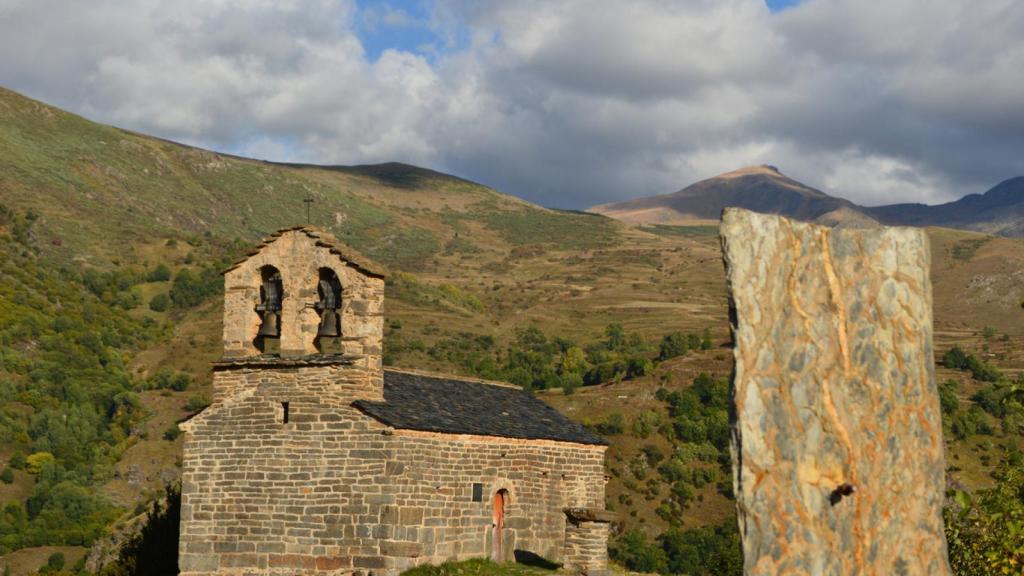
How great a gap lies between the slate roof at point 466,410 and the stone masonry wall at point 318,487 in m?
0.31

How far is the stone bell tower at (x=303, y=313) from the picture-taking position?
22562mm

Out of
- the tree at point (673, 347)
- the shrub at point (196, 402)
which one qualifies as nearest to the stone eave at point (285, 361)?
the shrub at point (196, 402)

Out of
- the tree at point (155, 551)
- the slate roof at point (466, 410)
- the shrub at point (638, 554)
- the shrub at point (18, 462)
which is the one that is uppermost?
the slate roof at point (466, 410)

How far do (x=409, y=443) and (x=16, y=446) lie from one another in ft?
167

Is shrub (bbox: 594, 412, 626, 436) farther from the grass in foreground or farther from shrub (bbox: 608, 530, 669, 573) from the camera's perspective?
the grass in foreground

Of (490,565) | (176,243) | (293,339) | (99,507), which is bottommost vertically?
(99,507)

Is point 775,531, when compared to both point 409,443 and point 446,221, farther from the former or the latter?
point 446,221

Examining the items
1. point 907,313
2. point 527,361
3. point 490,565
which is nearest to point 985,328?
point 527,361

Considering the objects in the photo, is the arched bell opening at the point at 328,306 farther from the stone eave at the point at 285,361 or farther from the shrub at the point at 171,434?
the shrub at the point at 171,434

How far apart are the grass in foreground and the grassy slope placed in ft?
107

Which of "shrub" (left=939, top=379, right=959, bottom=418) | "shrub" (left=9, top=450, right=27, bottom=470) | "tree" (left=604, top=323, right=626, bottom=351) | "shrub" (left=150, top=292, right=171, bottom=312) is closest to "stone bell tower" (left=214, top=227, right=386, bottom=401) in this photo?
"shrub" (left=9, top=450, right=27, bottom=470)

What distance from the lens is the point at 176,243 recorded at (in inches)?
4156

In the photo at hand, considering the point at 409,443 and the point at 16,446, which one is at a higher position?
the point at 409,443

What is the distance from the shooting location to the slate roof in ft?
75.2
